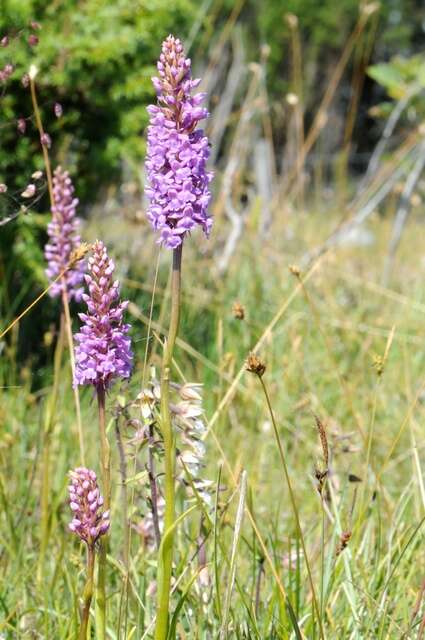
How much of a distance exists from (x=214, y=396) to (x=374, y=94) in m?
22.5

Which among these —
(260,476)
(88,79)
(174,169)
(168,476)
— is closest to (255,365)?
(168,476)

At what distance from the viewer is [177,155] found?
114 centimetres

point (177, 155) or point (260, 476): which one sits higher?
point (177, 155)

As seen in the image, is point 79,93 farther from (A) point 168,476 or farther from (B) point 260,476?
(A) point 168,476

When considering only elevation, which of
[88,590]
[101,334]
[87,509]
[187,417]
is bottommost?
[88,590]

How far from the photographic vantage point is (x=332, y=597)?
171 centimetres

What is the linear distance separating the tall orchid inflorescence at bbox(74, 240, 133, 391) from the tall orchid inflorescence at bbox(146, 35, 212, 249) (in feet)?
0.32

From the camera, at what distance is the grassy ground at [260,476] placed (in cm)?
153

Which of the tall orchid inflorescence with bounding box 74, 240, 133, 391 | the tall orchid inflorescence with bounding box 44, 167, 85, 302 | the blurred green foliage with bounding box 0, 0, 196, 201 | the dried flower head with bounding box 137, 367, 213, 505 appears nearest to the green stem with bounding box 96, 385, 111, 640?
the tall orchid inflorescence with bounding box 74, 240, 133, 391

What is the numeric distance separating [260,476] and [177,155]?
64.2 inches

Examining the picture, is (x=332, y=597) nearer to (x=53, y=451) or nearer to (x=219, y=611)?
(x=219, y=611)

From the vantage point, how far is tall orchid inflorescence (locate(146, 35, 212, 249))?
113 cm

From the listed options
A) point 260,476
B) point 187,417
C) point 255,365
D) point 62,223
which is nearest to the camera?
point 255,365

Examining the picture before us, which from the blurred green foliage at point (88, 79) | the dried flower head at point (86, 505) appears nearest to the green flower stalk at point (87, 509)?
the dried flower head at point (86, 505)
